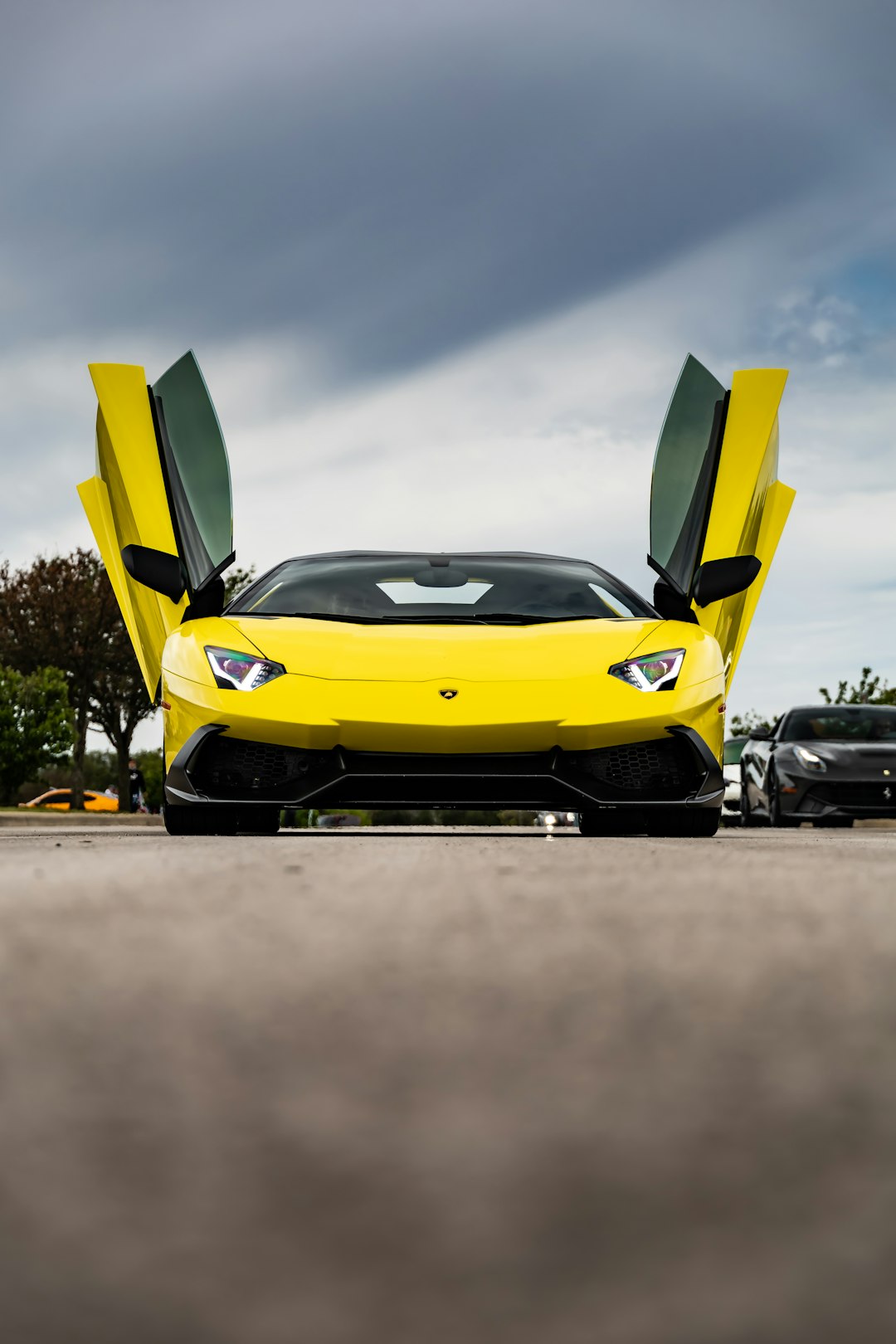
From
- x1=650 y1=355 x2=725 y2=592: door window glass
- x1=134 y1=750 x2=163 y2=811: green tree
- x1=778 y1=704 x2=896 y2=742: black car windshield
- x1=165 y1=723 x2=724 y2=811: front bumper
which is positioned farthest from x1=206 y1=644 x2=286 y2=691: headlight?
x1=134 y1=750 x2=163 y2=811: green tree

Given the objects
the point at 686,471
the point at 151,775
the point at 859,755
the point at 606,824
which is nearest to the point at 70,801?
the point at 151,775

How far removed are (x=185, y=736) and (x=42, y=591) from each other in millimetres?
A: 38575

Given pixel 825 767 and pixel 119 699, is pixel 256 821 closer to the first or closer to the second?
pixel 825 767

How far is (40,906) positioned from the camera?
82.2 inches

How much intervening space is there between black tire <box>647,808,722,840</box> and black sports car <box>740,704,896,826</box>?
904 cm

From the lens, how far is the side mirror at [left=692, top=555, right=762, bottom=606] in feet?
20.2

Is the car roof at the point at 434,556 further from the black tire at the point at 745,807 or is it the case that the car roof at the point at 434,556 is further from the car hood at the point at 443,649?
the black tire at the point at 745,807

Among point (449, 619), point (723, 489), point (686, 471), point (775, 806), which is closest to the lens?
point (449, 619)

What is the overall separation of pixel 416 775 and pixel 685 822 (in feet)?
3.73

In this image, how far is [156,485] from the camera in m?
7.32

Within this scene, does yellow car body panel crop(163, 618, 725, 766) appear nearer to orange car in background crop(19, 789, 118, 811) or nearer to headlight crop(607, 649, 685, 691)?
headlight crop(607, 649, 685, 691)

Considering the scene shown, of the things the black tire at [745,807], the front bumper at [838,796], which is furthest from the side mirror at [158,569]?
the black tire at [745,807]

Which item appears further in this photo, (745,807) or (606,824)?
(745,807)

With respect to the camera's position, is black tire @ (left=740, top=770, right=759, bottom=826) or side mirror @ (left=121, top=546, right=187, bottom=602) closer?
side mirror @ (left=121, top=546, right=187, bottom=602)
